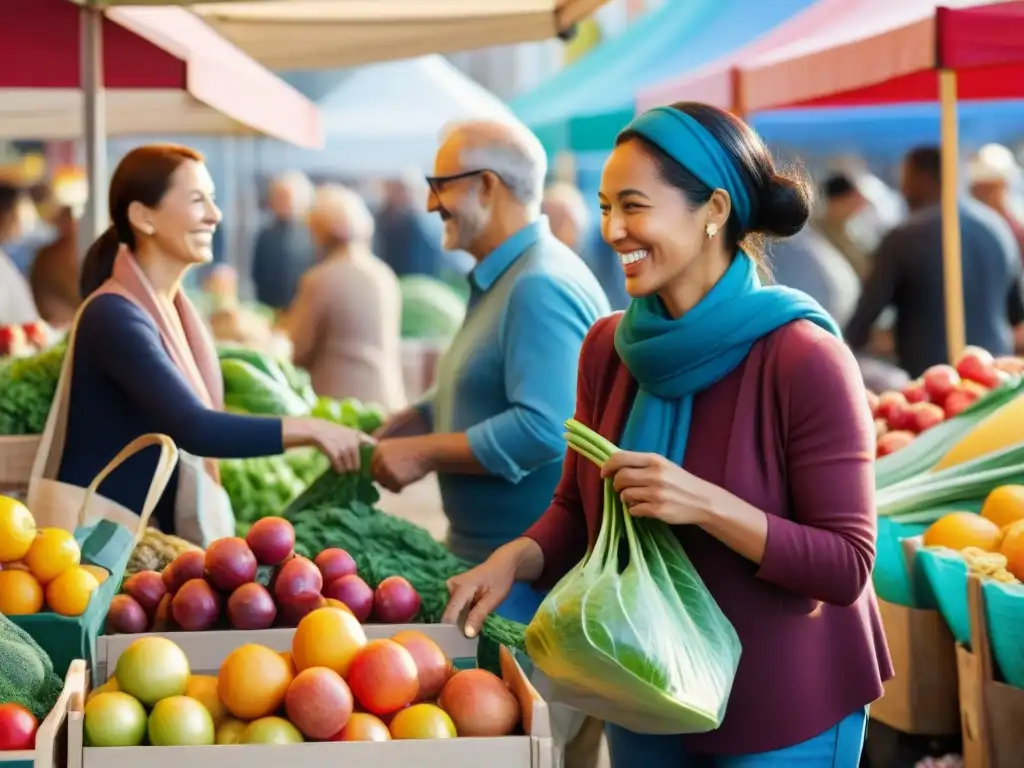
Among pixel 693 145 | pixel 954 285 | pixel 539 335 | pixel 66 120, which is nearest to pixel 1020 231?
pixel 954 285

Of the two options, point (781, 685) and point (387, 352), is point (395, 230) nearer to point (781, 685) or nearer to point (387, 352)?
point (387, 352)

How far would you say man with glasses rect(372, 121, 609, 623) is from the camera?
3.66 metres

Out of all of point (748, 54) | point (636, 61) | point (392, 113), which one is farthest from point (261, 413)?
point (392, 113)

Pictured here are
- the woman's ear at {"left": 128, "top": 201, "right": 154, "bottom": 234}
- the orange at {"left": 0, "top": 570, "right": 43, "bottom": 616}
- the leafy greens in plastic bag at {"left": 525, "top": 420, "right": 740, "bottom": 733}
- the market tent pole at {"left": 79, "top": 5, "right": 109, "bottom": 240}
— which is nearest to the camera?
the leafy greens in plastic bag at {"left": 525, "top": 420, "right": 740, "bottom": 733}

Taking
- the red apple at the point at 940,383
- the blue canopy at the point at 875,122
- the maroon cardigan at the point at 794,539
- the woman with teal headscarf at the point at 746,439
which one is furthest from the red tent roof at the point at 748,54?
the maroon cardigan at the point at 794,539

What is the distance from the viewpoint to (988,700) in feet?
11.1

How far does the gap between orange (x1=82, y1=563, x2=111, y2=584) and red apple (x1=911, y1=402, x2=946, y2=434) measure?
271 cm

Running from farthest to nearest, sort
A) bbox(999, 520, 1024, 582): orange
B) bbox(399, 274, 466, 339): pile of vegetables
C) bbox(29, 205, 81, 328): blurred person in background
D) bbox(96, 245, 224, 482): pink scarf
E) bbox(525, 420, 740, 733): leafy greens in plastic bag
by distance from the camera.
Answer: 1. bbox(399, 274, 466, 339): pile of vegetables
2. bbox(29, 205, 81, 328): blurred person in background
3. bbox(96, 245, 224, 482): pink scarf
4. bbox(999, 520, 1024, 582): orange
5. bbox(525, 420, 740, 733): leafy greens in plastic bag

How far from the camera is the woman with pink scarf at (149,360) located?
150 inches

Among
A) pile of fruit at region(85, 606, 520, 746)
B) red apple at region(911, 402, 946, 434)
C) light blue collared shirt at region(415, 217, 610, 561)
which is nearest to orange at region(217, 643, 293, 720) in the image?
pile of fruit at region(85, 606, 520, 746)

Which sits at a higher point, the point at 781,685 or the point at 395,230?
the point at 395,230

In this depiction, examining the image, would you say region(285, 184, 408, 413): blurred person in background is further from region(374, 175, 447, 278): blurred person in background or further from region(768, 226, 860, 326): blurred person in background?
region(374, 175, 447, 278): blurred person in background

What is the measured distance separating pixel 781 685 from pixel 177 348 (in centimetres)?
211

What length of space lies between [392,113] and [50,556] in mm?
11088
